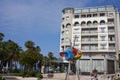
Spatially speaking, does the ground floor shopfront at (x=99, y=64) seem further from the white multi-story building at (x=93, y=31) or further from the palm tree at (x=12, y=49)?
the palm tree at (x=12, y=49)

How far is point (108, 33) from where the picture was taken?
67.9 meters

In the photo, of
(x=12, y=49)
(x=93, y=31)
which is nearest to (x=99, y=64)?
(x=93, y=31)

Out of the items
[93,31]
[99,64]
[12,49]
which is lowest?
[99,64]

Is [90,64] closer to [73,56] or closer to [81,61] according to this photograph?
[81,61]

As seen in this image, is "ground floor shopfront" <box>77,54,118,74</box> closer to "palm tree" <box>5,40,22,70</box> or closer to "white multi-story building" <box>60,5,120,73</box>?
"white multi-story building" <box>60,5,120,73</box>

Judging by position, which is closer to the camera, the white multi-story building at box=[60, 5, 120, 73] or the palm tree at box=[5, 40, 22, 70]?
the white multi-story building at box=[60, 5, 120, 73]

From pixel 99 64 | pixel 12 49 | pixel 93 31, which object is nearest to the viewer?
pixel 99 64

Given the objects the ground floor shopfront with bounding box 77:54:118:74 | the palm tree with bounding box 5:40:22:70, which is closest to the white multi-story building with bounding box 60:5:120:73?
the ground floor shopfront with bounding box 77:54:118:74

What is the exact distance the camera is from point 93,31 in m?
69.6

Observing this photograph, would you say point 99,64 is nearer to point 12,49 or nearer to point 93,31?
point 93,31

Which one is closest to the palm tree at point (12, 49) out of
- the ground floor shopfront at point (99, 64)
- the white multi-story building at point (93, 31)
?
the white multi-story building at point (93, 31)

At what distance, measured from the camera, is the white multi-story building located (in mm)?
66812

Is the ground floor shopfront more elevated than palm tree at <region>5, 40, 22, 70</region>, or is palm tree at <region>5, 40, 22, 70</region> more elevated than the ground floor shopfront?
palm tree at <region>5, 40, 22, 70</region>

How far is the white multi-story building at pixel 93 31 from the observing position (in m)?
66.8
